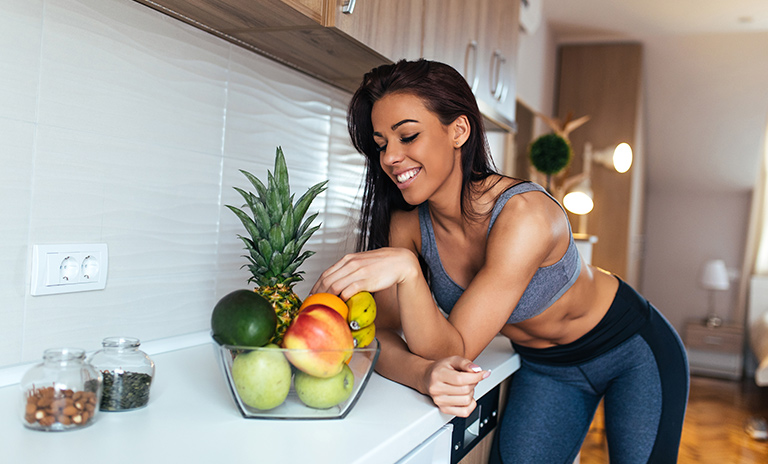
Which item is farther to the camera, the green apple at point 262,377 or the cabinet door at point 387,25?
the cabinet door at point 387,25

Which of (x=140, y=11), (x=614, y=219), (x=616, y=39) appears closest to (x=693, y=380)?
(x=614, y=219)

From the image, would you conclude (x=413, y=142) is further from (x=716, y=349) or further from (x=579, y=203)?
(x=716, y=349)

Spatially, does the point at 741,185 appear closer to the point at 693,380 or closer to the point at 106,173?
the point at 693,380

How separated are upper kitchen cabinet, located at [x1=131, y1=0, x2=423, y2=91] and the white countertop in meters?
0.68

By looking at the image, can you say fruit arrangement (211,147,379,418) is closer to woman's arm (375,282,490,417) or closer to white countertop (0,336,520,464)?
white countertop (0,336,520,464)

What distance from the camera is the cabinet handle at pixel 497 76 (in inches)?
78.3

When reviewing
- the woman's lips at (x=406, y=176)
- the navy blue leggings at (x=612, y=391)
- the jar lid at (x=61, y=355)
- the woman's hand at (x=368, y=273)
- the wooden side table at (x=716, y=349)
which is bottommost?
the wooden side table at (x=716, y=349)

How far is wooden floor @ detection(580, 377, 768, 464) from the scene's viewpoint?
11.0ft

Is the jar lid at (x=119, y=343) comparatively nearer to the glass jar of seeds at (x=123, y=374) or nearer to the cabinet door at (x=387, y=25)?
the glass jar of seeds at (x=123, y=374)

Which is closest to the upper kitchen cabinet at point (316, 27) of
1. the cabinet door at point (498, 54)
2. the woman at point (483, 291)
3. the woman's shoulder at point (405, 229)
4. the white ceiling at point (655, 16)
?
the woman at point (483, 291)

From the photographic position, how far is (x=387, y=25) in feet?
4.33

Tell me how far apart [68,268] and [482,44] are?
4.43 ft

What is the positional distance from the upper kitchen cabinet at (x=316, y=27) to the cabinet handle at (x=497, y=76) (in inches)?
22.7

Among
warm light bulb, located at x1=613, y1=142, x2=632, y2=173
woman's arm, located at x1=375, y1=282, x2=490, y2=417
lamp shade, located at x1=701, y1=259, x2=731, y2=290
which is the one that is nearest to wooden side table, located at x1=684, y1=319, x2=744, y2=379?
lamp shade, located at x1=701, y1=259, x2=731, y2=290
